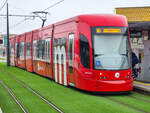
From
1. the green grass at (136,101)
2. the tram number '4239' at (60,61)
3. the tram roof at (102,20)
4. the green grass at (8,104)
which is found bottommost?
the green grass at (136,101)

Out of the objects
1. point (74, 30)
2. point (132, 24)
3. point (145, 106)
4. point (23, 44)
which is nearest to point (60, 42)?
point (74, 30)

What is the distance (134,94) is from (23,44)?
17.4 metres

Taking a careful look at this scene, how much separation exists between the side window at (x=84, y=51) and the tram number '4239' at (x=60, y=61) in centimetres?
227

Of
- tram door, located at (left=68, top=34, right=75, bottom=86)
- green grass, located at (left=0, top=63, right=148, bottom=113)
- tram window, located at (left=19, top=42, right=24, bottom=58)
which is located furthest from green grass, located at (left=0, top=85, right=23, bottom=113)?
tram window, located at (left=19, top=42, right=24, bottom=58)

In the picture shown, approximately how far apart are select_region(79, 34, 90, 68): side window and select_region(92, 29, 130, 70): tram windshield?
0.28 metres

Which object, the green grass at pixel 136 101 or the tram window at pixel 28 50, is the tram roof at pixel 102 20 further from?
the tram window at pixel 28 50

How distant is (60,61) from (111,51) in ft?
13.5

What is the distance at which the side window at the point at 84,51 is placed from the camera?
13.2 meters

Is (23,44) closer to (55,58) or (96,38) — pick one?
(55,58)

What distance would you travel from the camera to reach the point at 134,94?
1381 centimetres

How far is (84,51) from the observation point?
13.4m

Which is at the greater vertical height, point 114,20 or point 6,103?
point 114,20

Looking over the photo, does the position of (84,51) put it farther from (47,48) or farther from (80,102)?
(47,48)

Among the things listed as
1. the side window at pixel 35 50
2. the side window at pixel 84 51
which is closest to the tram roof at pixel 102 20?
the side window at pixel 84 51
